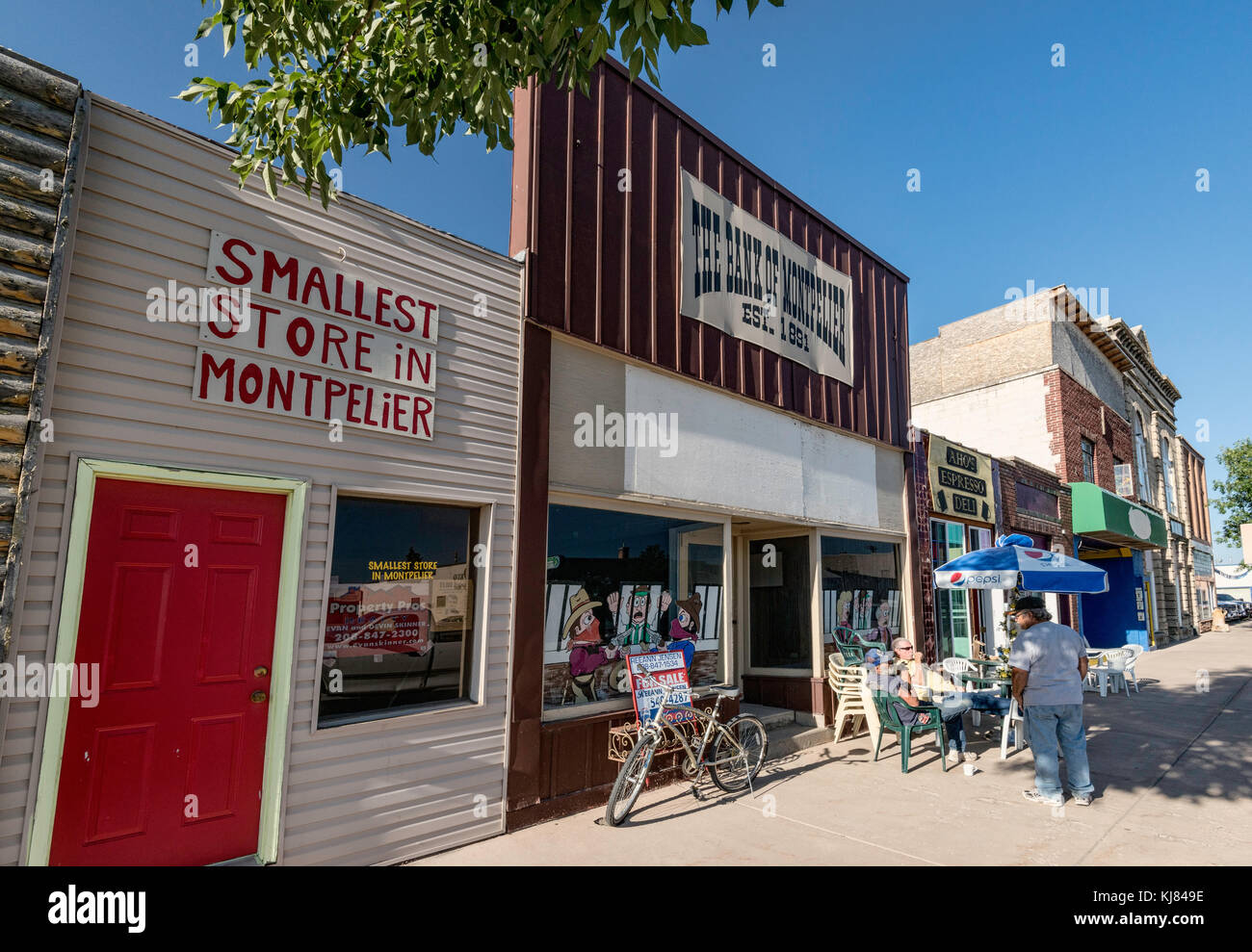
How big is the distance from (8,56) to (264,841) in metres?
4.86

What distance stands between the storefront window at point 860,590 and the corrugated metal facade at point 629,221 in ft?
6.74

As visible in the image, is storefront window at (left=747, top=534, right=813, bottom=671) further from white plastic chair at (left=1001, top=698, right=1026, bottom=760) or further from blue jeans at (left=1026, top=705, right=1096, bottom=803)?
blue jeans at (left=1026, top=705, right=1096, bottom=803)

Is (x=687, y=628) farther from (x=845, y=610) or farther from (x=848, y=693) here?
(x=845, y=610)

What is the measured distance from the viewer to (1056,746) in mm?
6230

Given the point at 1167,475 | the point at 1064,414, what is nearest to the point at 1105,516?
the point at 1064,414

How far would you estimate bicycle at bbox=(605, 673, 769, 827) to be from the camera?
225 inches

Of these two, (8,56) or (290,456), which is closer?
(8,56)

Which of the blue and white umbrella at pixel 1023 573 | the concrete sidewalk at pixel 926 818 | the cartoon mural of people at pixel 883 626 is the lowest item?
the concrete sidewalk at pixel 926 818

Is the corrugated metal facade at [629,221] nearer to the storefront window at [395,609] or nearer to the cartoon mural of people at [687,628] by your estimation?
the storefront window at [395,609]

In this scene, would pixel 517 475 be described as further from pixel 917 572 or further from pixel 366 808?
pixel 917 572

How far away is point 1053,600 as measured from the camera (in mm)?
16609

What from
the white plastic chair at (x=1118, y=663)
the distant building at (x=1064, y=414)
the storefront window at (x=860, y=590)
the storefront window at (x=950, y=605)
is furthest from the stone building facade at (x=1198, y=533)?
the storefront window at (x=860, y=590)

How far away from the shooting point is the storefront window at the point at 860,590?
389 inches
